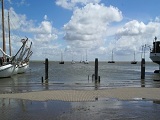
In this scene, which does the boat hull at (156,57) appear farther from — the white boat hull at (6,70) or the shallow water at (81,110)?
the shallow water at (81,110)

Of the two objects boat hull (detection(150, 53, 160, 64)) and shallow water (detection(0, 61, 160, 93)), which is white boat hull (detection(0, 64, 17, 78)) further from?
boat hull (detection(150, 53, 160, 64))

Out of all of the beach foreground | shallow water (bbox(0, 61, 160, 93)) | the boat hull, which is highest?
the boat hull

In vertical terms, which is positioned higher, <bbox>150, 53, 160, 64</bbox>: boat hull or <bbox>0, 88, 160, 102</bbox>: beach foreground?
<bbox>150, 53, 160, 64</bbox>: boat hull

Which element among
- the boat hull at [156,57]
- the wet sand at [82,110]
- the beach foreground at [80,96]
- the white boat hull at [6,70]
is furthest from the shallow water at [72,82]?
the boat hull at [156,57]

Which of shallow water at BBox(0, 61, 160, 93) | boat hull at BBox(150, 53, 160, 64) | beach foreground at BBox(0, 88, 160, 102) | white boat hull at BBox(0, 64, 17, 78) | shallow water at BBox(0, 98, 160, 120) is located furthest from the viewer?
boat hull at BBox(150, 53, 160, 64)

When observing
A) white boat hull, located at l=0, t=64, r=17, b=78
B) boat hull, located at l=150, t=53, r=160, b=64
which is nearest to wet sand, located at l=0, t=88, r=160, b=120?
white boat hull, located at l=0, t=64, r=17, b=78

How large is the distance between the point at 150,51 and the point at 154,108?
66734 millimetres

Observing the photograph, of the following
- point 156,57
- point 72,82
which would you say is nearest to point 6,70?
point 72,82

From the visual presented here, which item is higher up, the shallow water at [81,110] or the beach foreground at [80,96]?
the shallow water at [81,110]

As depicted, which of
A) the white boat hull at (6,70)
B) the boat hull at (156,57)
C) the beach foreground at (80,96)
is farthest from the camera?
the boat hull at (156,57)

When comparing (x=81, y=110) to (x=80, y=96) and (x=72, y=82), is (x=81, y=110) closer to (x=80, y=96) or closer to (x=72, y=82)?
(x=80, y=96)

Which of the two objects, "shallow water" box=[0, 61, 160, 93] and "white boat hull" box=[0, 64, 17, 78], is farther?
"white boat hull" box=[0, 64, 17, 78]

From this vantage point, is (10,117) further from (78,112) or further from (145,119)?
(145,119)

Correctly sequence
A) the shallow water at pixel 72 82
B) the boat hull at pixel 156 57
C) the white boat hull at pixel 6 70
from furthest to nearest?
the boat hull at pixel 156 57, the white boat hull at pixel 6 70, the shallow water at pixel 72 82
